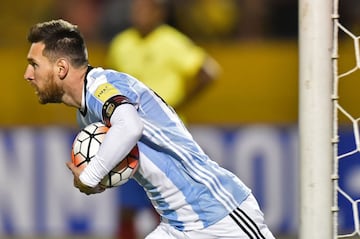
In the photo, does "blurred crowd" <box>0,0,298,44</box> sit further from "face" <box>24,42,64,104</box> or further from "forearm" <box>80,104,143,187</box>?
"forearm" <box>80,104,143,187</box>

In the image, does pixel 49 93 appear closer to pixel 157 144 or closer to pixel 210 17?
pixel 157 144

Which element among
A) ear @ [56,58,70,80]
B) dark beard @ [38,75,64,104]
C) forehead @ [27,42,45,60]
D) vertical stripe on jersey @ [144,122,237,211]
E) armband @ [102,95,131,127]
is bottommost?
vertical stripe on jersey @ [144,122,237,211]

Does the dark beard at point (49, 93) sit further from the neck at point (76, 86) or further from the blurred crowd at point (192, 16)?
the blurred crowd at point (192, 16)

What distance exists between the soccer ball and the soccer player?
35mm

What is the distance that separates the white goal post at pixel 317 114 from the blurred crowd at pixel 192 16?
16.2 ft

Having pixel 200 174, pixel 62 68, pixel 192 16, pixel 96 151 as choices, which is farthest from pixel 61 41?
pixel 192 16

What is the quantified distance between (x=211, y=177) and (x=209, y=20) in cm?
526

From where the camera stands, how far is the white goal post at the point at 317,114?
13.7 ft

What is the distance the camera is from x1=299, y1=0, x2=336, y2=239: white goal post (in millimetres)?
4188

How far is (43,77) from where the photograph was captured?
13.9 feet

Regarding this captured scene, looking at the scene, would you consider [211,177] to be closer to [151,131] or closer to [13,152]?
[151,131]

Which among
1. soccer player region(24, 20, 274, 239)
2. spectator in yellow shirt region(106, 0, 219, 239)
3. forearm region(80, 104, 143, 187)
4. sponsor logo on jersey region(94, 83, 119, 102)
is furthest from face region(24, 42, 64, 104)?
spectator in yellow shirt region(106, 0, 219, 239)

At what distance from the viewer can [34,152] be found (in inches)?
335

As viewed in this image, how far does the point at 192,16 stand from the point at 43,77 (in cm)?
528
